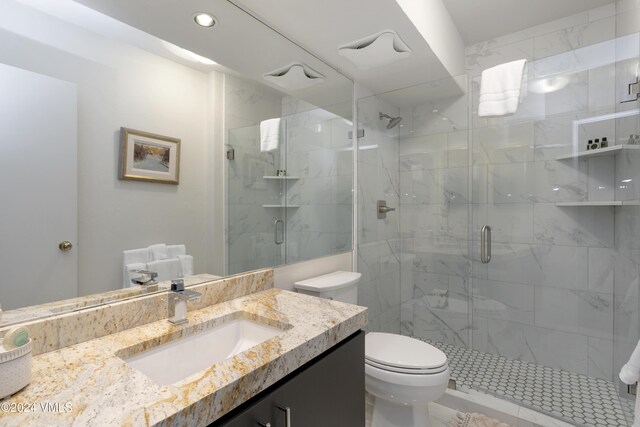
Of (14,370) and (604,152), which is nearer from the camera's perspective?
(14,370)

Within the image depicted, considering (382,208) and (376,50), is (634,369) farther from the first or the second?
(376,50)

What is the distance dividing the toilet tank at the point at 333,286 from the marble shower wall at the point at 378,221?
1.29 feet

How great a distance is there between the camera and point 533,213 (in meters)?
2.29

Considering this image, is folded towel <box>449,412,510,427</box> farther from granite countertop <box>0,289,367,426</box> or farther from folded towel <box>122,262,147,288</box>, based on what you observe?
folded towel <box>122,262,147,288</box>

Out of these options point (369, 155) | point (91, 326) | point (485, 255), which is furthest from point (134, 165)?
point (485, 255)

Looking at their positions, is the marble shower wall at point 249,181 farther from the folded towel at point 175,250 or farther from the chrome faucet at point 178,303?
the chrome faucet at point 178,303

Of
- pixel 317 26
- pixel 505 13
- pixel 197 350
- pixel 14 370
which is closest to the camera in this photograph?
pixel 14 370

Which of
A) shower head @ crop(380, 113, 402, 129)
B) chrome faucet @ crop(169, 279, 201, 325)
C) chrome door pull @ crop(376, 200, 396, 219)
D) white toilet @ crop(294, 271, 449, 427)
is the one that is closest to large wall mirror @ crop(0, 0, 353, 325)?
chrome faucet @ crop(169, 279, 201, 325)

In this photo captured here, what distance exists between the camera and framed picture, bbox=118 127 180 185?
1038 mm

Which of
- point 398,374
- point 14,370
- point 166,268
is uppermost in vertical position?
point 166,268

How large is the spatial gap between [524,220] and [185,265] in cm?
233

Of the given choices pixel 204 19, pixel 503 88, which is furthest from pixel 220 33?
pixel 503 88

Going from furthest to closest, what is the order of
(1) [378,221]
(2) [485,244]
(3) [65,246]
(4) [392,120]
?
(4) [392,120] → (1) [378,221] → (2) [485,244] → (3) [65,246]

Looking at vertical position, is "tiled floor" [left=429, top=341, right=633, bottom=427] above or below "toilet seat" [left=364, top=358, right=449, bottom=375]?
below
